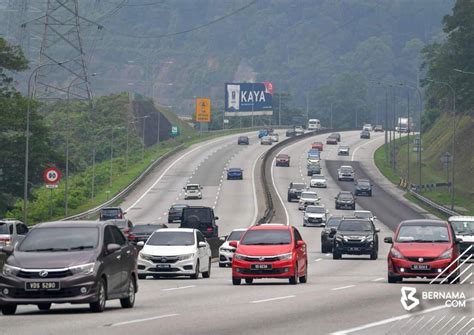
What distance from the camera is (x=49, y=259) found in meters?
21.8

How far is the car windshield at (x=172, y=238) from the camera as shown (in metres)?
36.7

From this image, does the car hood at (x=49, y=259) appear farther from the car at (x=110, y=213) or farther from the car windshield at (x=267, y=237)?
the car at (x=110, y=213)

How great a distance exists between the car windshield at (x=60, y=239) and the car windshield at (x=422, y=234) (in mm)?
11394

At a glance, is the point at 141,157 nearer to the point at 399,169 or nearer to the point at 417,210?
the point at 399,169

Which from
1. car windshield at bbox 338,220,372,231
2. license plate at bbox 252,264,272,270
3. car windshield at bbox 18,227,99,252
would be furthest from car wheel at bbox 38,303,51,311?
car windshield at bbox 338,220,372,231

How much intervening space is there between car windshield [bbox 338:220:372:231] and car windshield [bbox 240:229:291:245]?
1648cm

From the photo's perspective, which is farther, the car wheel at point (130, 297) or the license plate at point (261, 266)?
the license plate at point (261, 266)

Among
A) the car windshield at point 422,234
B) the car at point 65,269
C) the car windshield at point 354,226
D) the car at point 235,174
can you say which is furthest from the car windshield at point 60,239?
the car at point 235,174

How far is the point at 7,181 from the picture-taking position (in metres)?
87.9

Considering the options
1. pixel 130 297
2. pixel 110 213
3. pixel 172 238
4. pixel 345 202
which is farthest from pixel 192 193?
pixel 130 297

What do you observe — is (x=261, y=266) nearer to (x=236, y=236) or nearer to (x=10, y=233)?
(x=10, y=233)

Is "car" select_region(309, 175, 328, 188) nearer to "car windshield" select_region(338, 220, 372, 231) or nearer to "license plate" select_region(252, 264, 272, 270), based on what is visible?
"car windshield" select_region(338, 220, 372, 231)

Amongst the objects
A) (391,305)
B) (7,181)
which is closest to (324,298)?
(391,305)

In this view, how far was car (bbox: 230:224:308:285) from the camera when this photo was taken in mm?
31547
